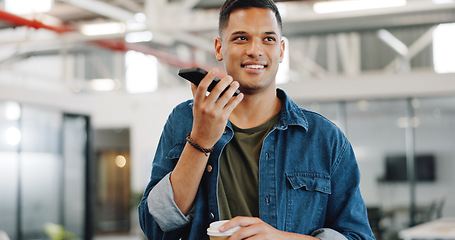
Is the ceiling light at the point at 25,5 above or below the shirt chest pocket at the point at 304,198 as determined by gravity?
above

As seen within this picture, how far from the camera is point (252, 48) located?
4.25ft

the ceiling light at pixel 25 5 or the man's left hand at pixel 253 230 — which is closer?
the man's left hand at pixel 253 230

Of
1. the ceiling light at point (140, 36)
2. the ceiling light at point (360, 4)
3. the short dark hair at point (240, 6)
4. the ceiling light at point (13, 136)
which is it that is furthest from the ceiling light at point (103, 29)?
the short dark hair at point (240, 6)

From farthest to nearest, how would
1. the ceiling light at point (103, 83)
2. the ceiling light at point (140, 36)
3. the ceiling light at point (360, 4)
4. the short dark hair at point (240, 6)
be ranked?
the ceiling light at point (103, 83) → the ceiling light at point (140, 36) → the ceiling light at point (360, 4) → the short dark hair at point (240, 6)

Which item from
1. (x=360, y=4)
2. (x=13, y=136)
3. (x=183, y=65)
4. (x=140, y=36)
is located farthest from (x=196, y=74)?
(x=183, y=65)

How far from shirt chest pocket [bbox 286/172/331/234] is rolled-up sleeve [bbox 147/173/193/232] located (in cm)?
24

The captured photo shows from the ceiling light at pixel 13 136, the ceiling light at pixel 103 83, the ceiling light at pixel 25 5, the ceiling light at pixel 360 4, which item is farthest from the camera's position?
the ceiling light at pixel 103 83

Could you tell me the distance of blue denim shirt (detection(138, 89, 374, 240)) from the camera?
1292 millimetres

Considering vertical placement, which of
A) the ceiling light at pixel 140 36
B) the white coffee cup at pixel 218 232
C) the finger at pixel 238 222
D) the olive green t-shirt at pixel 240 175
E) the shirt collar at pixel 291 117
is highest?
the ceiling light at pixel 140 36

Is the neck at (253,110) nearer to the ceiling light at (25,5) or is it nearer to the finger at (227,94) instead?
the finger at (227,94)

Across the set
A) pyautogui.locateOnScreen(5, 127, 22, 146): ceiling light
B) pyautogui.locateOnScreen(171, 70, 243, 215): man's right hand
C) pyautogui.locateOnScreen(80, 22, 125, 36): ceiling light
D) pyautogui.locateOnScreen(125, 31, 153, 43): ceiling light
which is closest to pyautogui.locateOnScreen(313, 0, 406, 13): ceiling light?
pyautogui.locateOnScreen(125, 31, 153, 43): ceiling light

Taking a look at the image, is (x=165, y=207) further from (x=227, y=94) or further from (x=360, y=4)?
(x=360, y=4)

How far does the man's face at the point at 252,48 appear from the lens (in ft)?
4.27

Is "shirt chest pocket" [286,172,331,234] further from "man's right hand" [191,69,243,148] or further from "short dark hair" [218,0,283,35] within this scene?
"short dark hair" [218,0,283,35]
